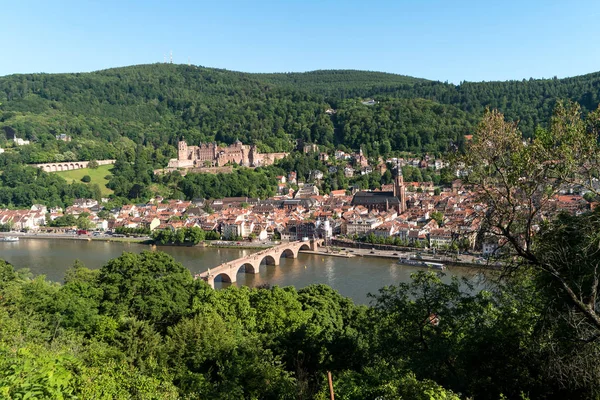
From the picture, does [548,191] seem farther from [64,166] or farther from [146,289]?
[64,166]

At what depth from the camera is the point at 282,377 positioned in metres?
5.16

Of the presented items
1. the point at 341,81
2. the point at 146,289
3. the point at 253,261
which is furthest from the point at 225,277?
the point at 341,81

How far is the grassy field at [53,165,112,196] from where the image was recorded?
46.0 meters

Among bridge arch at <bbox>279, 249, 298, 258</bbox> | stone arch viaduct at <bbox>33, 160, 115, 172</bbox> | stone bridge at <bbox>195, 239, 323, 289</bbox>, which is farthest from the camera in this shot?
stone arch viaduct at <bbox>33, 160, 115, 172</bbox>

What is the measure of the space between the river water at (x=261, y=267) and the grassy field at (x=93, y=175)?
14688 millimetres

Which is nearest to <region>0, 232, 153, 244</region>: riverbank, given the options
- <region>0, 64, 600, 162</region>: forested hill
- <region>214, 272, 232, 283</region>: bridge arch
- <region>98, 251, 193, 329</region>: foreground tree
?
<region>214, 272, 232, 283</region>: bridge arch

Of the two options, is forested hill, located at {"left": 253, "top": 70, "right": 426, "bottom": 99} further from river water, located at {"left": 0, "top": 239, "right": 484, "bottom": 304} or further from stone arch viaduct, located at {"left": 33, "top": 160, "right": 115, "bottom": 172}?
river water, located at {"left": 0, "top": 239, "right": 484, "bottom": 304}

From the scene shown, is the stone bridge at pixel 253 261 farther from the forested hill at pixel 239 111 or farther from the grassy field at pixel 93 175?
the forested hill at pixel 239 111

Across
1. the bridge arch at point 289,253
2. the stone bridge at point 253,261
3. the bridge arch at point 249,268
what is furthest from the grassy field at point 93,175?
the bridge arch at point 249,268

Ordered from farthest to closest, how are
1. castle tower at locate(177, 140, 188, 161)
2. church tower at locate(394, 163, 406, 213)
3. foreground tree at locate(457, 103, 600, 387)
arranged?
1. castle tower at locate(177, 140, 188, 161)
2. church tower at locate(394, 163, 406, 213)
3. foreground tree at locate(457, 103, 600, 387)

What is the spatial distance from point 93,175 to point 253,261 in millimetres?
32629

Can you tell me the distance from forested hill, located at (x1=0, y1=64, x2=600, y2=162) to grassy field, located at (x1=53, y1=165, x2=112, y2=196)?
2679 mm

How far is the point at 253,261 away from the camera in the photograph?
21.1m

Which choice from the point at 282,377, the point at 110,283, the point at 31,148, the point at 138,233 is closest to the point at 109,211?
the point at 138,233
